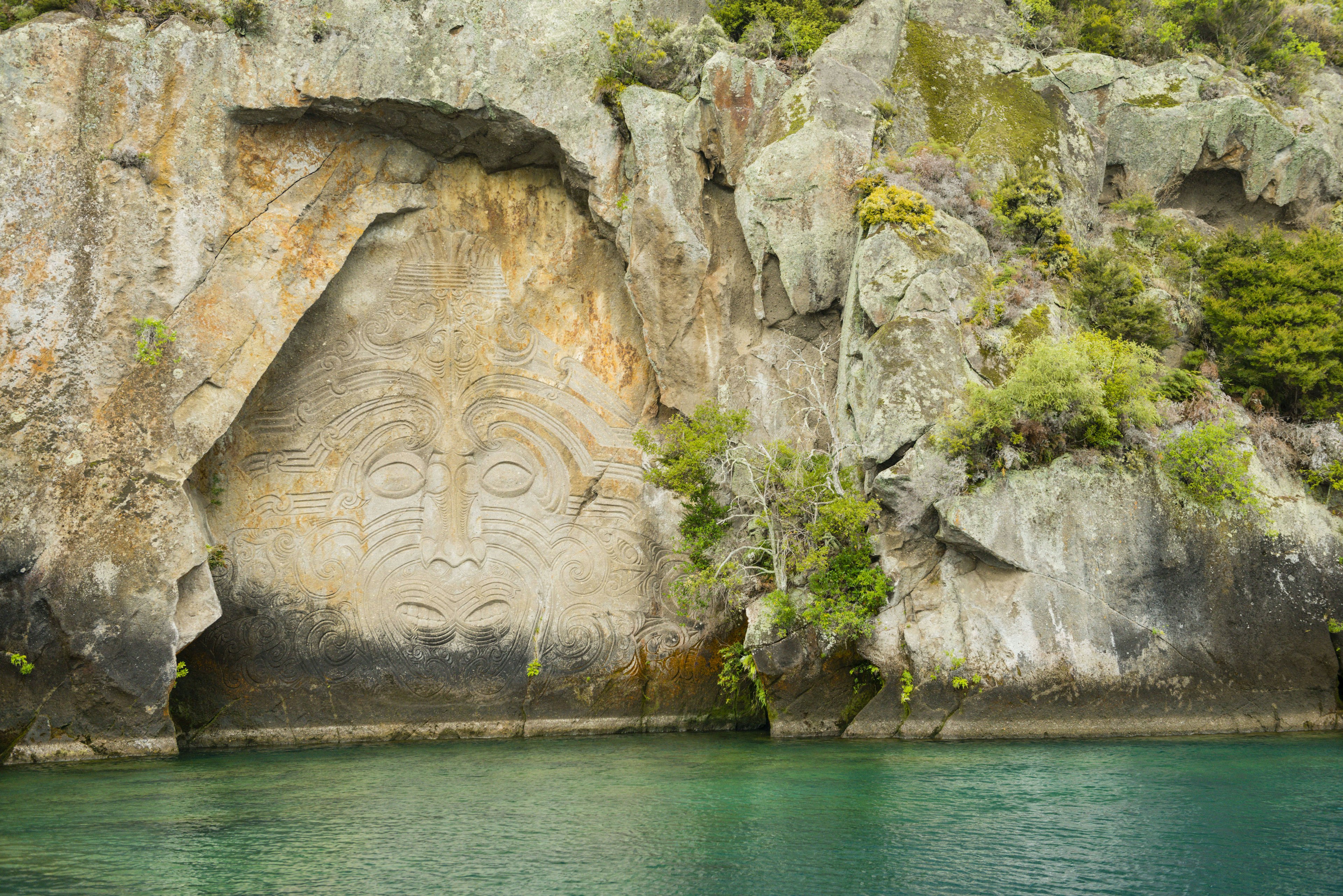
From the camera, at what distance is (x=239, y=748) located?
49.4 feet

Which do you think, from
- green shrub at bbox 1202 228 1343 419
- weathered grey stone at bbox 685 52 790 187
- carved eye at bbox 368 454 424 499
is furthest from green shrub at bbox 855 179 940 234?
carved eye at bbox 368 454 424 499

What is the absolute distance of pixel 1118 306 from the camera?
1553 cm

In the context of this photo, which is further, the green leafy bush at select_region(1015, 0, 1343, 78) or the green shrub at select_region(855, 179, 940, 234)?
the green leafy bush at select_region(1015, 0, 1343, 78)

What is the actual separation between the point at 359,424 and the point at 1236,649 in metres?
13.2

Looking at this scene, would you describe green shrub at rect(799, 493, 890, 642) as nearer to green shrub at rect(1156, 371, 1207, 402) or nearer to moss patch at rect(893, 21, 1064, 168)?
green shrub at rect(1156, 371, 1207, 402)

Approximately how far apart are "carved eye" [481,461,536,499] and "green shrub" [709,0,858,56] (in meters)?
8.54

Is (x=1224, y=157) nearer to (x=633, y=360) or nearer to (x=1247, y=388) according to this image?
(x=1247, y=388)

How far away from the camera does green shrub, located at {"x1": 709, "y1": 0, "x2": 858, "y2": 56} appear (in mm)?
17891

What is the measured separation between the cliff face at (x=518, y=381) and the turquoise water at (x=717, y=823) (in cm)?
168

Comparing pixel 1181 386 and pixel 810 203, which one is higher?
pixel 810 203

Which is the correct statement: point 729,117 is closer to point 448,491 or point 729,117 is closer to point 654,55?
point 654,55

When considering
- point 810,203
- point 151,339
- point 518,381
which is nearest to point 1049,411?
point 810,203

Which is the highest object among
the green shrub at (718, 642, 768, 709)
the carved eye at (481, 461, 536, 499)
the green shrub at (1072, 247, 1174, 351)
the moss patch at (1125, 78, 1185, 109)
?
the moss patch at (1125, 78, 1185, 109)

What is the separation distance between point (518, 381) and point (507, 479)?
1.67m
